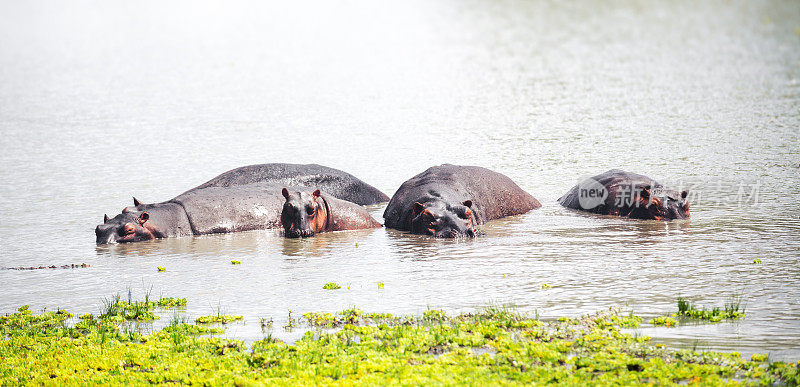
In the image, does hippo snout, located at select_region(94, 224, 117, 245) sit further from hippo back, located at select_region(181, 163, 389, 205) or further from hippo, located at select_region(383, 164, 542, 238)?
hippo, located at select_region(383, 164, 542, 238)

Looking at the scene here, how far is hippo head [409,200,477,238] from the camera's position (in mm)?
12383

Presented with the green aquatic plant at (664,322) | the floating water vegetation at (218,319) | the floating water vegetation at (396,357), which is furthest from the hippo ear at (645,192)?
the floating water vegetation at (218,319)

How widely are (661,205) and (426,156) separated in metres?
8.06

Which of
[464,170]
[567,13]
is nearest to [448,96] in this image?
[464,170]

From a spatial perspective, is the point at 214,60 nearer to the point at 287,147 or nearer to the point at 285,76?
the point at 285,76

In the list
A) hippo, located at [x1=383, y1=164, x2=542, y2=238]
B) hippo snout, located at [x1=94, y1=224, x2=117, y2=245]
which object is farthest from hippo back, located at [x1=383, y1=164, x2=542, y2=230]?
hippo snout, located at [x1=94, y1=224, x2=117, y2=245]

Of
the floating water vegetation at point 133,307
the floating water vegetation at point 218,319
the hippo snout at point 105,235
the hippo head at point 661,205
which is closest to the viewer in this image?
the floating water vegetation at point 218,319

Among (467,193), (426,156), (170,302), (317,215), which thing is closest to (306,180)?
(317,215)

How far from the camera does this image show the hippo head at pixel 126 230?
42.0 feet

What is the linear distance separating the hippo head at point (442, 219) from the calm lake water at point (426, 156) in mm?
281

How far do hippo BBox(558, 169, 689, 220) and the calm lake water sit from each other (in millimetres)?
387

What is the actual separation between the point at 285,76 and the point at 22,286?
31.2 m

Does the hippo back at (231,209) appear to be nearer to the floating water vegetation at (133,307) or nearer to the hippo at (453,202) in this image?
the hippo at (453,202)

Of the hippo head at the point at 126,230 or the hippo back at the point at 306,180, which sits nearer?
the hippo head at the point at 126,230
